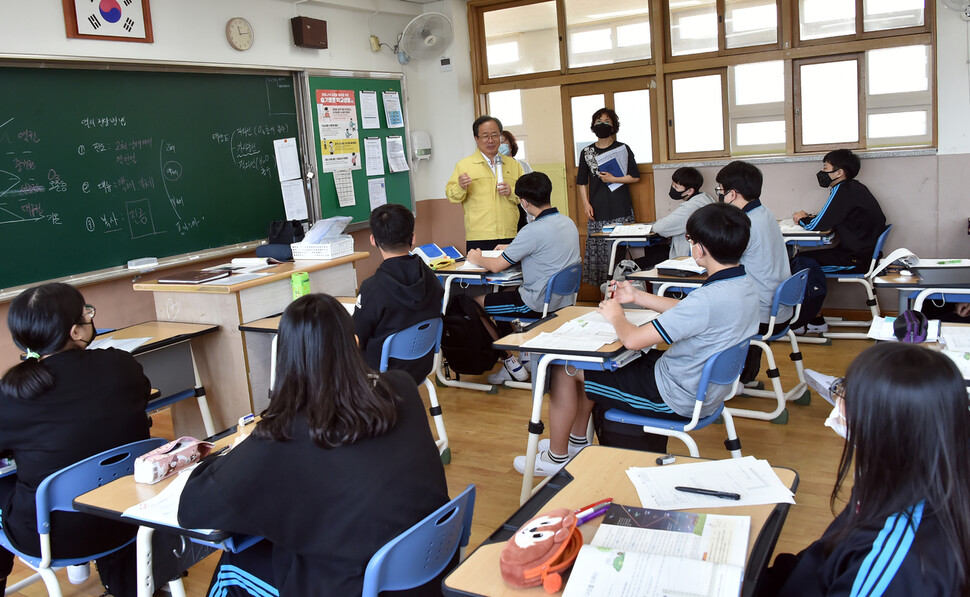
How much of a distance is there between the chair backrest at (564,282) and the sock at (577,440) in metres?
1.07

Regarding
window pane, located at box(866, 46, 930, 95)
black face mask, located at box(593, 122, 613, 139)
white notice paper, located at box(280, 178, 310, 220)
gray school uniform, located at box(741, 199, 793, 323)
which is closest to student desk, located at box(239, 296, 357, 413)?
gray school uniform, located at box(741, 199, 793, 323)

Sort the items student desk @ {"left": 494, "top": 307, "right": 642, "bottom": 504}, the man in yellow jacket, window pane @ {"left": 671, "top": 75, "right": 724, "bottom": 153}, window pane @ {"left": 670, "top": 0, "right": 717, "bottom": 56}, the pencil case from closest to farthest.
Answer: the pencil case → student desk @ {"left": 494, "top": 307, "right": 642, "bottom": 504} → the man in yellow jacket → window pane @ {"left": 670, "top": 0, "right": 717, "bottom": 56} → window pane @ {"left": 671, "top": 75, "right": 724, "bottom": 153}

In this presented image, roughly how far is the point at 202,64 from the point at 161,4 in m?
0.44

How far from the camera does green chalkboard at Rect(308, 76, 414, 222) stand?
6.19m

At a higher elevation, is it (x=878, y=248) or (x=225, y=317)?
(x=225, y=317)

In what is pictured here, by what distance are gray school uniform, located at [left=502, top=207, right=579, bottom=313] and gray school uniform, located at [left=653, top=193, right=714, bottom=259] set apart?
43.1 inches

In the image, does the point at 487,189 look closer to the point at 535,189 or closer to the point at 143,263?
the point at 535,189

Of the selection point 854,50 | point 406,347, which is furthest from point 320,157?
point 854,50

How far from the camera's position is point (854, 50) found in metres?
5.75

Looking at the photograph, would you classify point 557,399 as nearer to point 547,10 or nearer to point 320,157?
point 320,157

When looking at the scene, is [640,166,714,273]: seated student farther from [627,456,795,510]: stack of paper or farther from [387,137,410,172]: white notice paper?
[627,456,795,510]: stack of paper

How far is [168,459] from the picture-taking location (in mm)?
2020

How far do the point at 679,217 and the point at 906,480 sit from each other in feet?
13.8

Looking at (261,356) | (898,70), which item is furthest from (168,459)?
(898,70)
